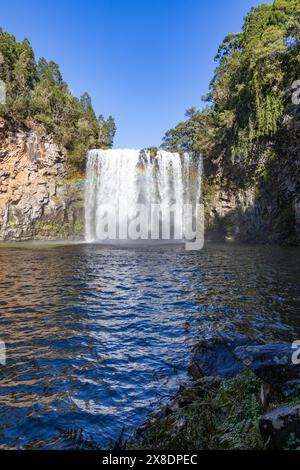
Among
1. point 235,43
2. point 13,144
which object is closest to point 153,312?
point 13,144

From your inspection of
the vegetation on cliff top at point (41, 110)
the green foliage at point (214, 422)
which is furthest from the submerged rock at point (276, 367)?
the vegetation on cliff top at point (41, 110)

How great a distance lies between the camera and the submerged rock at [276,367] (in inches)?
178

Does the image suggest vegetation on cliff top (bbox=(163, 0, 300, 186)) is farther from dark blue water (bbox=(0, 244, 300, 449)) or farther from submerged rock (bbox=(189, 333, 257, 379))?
submerged rock (bbox=(189, 333, 257, 379))

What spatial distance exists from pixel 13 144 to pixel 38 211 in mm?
9382

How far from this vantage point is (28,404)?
607 cm

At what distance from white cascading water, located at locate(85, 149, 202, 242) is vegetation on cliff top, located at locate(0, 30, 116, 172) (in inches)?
187

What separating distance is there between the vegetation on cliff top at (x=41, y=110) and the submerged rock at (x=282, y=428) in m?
44.3

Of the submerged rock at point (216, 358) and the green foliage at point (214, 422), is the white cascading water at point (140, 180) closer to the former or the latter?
the submerged rock at point (216, 358)

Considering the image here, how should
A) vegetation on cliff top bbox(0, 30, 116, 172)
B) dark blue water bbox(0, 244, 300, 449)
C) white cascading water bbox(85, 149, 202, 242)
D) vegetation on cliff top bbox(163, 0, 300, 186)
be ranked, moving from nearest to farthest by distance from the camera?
dark blue water bbox(0, 244, 300, 449)
vegetation on cliff top bbox(163, 0, 300, 186)
white cascading water bbox(85, 149, 202, 242)
vegetation on cliff top bbox(0, 30, 116, 172)

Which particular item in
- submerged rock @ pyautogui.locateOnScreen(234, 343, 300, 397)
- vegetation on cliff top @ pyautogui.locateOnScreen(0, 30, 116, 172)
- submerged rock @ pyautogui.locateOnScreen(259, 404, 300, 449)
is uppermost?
vegetation on cliff top @ pyautogui.locateOnScreen(0, 30, 116, 172)

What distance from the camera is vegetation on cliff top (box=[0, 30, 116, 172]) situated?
1711 inches

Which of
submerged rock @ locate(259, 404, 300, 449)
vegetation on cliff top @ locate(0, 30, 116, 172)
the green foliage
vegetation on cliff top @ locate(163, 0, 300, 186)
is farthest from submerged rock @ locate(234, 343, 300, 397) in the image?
vegetation on cliff top @ locate(0, 30, 116, 172)

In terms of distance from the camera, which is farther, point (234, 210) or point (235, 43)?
point (235, 43)

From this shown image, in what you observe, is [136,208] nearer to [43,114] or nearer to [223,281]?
[43,114]
